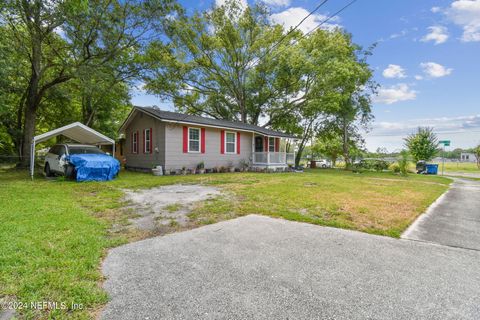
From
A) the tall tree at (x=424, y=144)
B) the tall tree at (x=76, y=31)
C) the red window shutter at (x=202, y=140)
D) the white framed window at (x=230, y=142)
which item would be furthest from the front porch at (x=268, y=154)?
the tall tree at (x=424, y=144)

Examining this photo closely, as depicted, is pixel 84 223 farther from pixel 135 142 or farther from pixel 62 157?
pixel 135 142

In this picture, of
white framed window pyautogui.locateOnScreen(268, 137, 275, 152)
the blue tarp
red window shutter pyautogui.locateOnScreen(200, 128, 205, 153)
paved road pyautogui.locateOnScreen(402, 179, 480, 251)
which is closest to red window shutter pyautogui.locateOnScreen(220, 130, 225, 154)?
red window shutter pyautogui.locateOnScreen(200, 128, 205, 153)

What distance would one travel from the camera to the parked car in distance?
30.2ft

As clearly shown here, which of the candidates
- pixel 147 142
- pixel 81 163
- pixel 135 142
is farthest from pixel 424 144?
pixel 81 163

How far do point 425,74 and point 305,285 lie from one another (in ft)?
76.6

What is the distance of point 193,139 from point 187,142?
→ 1.62 feet

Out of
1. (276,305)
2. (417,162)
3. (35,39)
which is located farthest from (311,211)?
(417,162)

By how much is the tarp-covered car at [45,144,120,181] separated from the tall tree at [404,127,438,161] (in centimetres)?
2339

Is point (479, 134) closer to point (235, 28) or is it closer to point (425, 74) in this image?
point (425, 74)

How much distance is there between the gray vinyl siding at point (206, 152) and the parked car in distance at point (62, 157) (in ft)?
11.2

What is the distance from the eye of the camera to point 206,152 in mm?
14016

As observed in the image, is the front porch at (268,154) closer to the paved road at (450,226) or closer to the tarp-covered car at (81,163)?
the tarp-covered car at (81,163)

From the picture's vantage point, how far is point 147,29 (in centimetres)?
1311

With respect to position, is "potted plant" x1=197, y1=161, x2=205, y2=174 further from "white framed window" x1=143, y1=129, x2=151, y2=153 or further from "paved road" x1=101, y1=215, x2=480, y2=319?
"paved road" x1=101, y1=215, x2=480, y2=319
